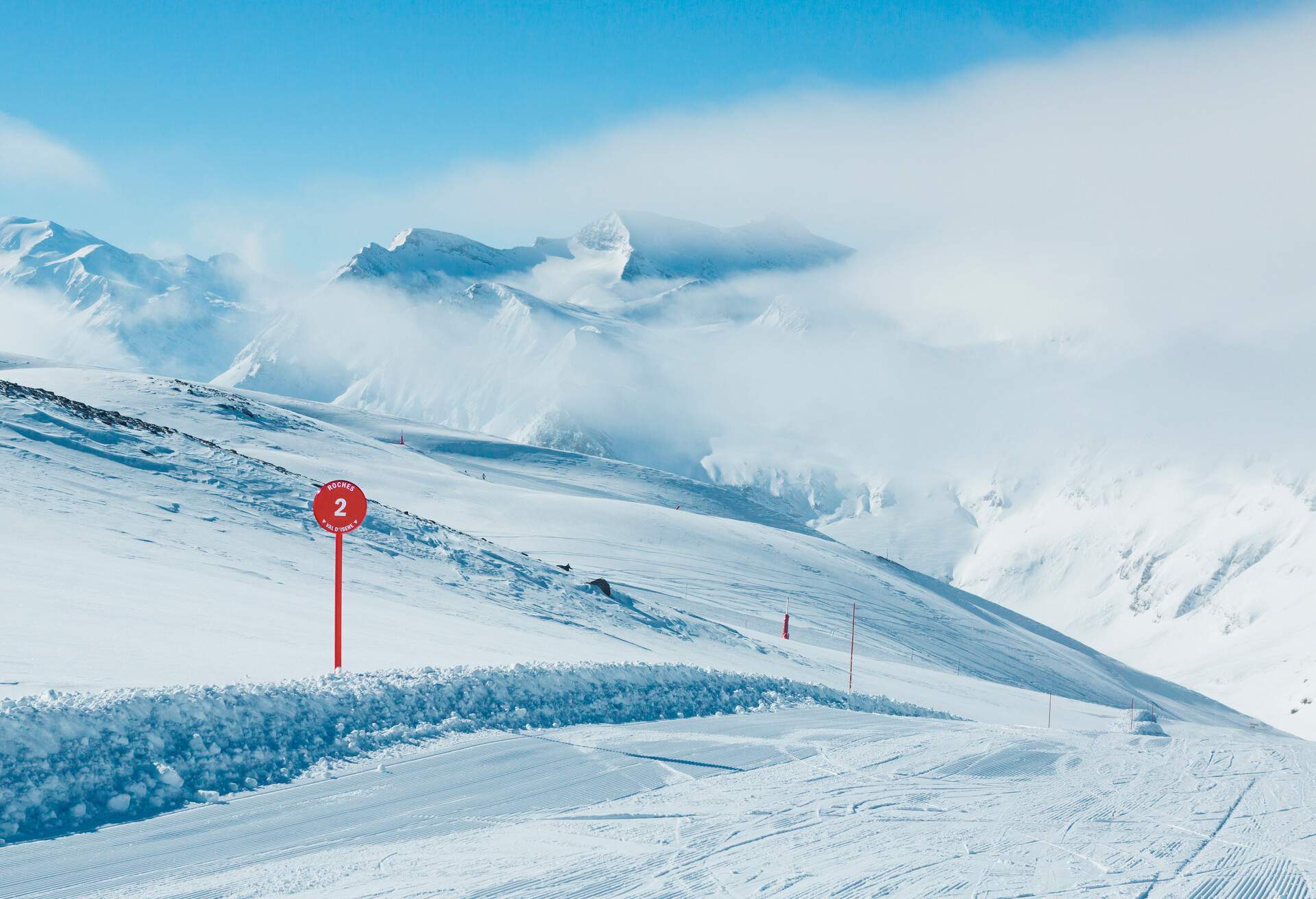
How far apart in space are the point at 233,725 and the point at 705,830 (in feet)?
12.9

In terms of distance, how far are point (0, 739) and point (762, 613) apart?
30585mm

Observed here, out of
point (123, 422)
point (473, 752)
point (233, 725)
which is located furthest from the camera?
point (123, 422)

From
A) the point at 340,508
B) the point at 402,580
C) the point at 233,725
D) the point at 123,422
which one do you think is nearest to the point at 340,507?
the point at 340,508

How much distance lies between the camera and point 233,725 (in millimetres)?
8328

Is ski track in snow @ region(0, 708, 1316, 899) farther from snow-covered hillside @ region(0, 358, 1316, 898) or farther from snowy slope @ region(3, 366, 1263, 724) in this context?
snowy slope @ region(3, 366, 1263, 724)

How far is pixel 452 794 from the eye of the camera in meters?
7.90

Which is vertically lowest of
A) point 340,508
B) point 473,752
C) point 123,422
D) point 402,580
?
point 402,580

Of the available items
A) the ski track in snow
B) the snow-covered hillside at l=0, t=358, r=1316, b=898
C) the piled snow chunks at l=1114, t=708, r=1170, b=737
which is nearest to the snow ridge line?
the snow-covered hillside at l=0, t=358, r=1316, b=898

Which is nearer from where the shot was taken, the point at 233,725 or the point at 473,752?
the point at 233,725

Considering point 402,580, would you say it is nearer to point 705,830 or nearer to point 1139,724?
point 705,830

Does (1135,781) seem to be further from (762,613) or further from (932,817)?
(762,613)

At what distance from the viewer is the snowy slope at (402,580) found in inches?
513

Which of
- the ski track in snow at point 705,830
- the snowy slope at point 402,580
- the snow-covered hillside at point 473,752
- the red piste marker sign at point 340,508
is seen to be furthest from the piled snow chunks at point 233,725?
the red piste marker sign at point 340,508

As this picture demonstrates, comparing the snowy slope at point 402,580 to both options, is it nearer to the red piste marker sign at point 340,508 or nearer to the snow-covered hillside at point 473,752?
the snow-covered hillside at point 473,752
